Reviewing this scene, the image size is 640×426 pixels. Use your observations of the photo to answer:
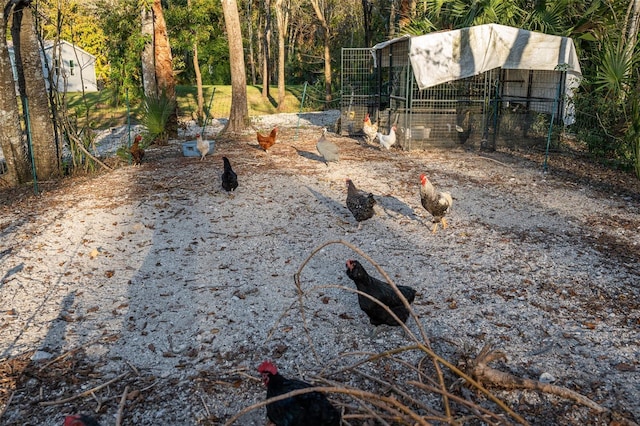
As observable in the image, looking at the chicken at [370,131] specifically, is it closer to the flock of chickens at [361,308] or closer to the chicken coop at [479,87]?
the chicken coop at [479,87]

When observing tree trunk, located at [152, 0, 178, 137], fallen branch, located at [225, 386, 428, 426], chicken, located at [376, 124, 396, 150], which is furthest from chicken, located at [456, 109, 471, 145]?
fallen branch, located at [225, 386, 428, 426]

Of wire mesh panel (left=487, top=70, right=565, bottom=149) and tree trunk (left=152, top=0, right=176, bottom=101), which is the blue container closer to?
tree trunk (left=152, top=0, right=176, bottom=101)

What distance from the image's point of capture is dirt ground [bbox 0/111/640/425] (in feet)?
11.0

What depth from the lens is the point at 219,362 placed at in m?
3.76

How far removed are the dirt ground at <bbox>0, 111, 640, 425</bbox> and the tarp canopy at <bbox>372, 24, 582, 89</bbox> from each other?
309 cm

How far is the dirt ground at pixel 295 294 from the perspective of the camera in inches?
132

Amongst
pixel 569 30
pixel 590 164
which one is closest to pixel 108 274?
pixel 590 164

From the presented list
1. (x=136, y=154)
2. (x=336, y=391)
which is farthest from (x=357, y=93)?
(x=336, y=391)

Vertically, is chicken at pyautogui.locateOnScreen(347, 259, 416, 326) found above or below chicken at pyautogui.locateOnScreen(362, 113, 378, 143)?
below

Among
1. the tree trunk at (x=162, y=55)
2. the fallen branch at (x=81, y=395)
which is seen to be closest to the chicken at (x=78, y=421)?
the fallen branch at (x=81, y=395)

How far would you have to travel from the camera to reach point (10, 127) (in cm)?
860

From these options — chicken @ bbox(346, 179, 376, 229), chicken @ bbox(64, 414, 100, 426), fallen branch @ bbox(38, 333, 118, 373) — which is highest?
chicken @ bbox(346, 179, 376, 229)

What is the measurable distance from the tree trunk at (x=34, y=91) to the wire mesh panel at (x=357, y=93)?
27.7 ft

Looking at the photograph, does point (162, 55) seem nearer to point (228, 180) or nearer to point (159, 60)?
point (159, 60)
